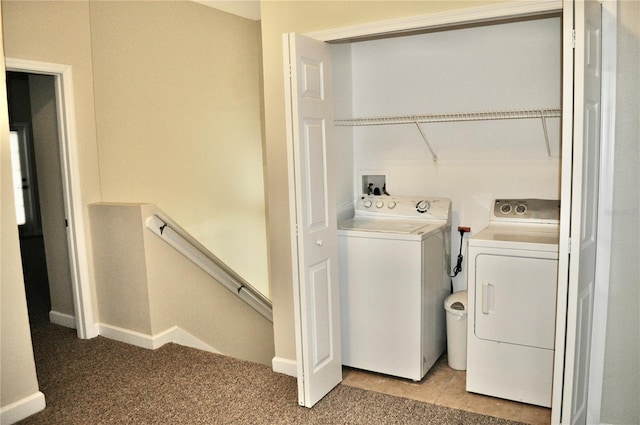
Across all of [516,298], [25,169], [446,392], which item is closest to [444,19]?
[516,298]

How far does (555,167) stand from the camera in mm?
3305

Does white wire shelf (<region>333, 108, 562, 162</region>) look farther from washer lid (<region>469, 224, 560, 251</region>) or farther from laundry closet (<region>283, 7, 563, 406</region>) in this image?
washer lid (<region>469, 224, 560, 251</region>)

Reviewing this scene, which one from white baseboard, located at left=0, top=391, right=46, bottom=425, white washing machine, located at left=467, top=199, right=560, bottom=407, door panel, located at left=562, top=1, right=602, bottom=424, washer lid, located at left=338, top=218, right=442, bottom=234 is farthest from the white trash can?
white baseboard, located at left=0, top=391, right=46, bottom=425

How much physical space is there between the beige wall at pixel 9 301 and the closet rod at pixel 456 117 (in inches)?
78.3

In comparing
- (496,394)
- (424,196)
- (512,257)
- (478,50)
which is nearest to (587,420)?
(496,394)

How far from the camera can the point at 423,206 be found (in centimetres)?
358

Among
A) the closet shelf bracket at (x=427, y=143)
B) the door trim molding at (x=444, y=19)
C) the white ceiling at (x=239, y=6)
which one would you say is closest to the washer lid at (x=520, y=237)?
the closet shelf bracket at (x=427, y=143)

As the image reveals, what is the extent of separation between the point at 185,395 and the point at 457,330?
68.9 inches

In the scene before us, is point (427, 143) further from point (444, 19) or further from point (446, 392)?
point (446, 392)

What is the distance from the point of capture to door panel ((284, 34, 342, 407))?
2.77 meters

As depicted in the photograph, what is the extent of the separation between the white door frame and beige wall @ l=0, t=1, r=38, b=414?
1178 millimetres

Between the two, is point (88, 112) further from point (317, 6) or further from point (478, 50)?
point (478, 50)

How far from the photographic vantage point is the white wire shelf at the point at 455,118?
3.25 metres

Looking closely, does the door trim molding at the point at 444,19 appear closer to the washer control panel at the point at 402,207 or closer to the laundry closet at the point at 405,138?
the laundry closet at the point at 405,138
